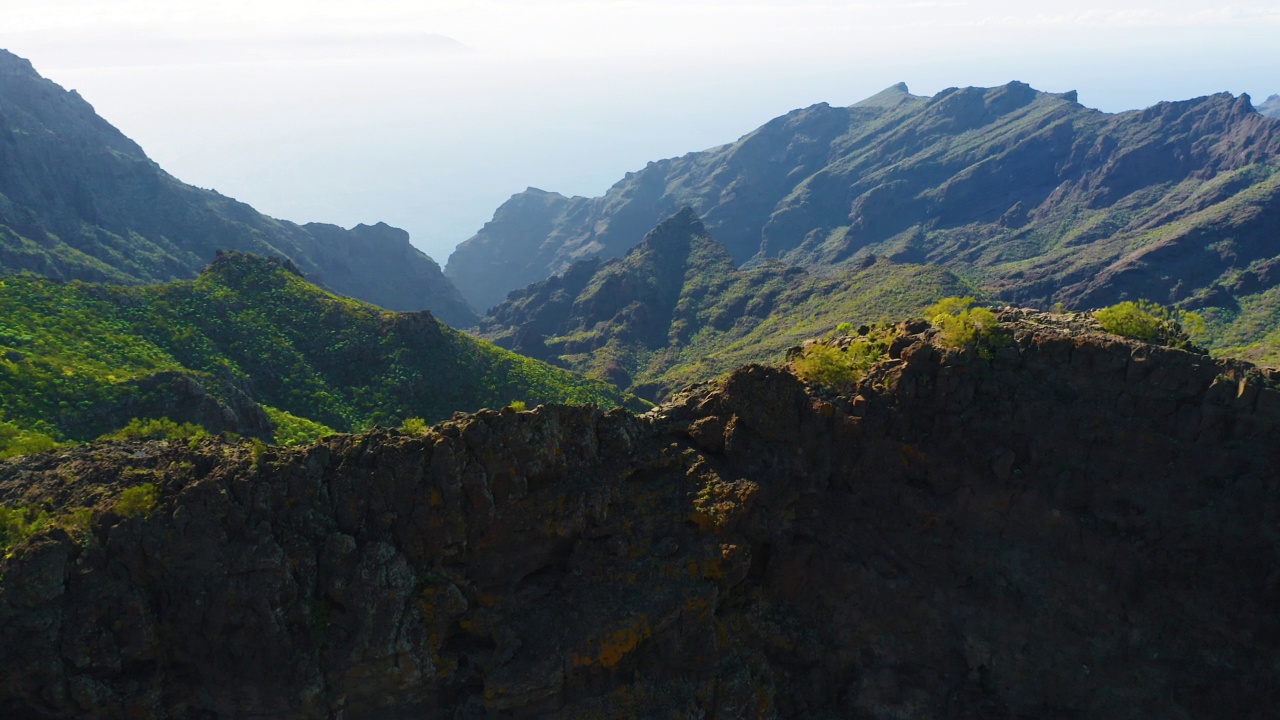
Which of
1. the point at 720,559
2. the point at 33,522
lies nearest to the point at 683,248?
the point at 720,559

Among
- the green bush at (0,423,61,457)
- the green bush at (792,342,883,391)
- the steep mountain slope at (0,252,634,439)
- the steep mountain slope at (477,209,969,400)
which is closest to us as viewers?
the green bush at (792,342,883,391)

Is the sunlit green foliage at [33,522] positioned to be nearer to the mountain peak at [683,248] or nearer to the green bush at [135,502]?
the green bush at [135,502]

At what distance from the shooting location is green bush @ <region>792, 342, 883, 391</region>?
30281 millimetres

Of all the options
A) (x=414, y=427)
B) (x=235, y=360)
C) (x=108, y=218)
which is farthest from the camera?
(x=108, y=218)

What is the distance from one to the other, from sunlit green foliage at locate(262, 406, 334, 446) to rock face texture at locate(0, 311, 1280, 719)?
2757 cm

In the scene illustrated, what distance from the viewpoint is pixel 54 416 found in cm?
4647

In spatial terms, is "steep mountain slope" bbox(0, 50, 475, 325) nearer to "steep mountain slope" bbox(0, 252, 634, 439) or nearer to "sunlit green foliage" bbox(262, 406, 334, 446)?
"steep mountain slope" bbox(0, 252, 634, 439)

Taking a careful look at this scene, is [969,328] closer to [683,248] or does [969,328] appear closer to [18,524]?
[18,524]

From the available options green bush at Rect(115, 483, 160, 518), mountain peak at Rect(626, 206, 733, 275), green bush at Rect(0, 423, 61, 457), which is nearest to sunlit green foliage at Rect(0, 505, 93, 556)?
green bush at Rect(115, 483, 160, 518)

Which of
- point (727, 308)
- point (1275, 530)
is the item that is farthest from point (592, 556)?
point (727, 308)

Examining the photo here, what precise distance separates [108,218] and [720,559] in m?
136

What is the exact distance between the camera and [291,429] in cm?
5550

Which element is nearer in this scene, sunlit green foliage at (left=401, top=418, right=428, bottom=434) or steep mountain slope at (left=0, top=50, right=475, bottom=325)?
sunlit green foliage at (left=401, top=418, right=428, bottom=434)

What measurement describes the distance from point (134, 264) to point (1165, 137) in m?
205
